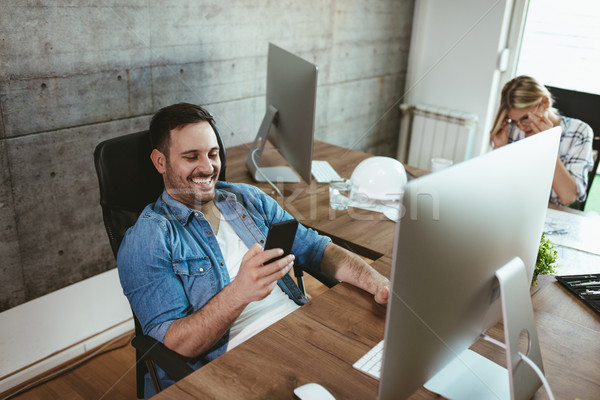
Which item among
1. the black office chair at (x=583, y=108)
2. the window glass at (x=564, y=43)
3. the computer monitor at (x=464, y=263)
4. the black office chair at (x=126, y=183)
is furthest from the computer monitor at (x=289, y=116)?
the window glass at (x=564, y=43)

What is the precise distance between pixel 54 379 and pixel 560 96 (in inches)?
109

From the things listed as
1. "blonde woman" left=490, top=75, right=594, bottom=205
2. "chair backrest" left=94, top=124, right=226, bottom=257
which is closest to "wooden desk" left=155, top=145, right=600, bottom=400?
"chair backrest" left=94, top=124, right=226, bottom=257

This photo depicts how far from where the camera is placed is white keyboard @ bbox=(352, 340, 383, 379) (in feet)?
3.80

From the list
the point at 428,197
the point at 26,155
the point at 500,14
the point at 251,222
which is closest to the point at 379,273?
the point at 251,222

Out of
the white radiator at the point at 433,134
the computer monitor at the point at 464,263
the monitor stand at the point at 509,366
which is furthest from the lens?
the white radiator at the point at 433,134

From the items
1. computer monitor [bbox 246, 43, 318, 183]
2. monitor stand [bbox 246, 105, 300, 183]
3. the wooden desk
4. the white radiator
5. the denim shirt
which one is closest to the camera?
the wooden desk

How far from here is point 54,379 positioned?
7.47 ft

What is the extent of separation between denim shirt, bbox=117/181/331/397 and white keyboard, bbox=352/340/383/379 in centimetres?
46

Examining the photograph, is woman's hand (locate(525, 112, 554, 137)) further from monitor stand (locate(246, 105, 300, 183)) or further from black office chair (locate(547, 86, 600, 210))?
monitor stand (locate(246, 105, 300, 183))

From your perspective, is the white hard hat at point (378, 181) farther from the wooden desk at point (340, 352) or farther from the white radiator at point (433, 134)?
the white radiator at point (433, 134)

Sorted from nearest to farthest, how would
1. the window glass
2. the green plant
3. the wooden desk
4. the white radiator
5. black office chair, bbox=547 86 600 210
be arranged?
the wooden desk < the green plant < black office chair, bbox=547 86 600 210 < the window glass < the white radiator

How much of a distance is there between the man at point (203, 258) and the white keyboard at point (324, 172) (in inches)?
24.1

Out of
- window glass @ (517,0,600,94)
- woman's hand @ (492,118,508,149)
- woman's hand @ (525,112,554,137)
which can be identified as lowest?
woman's hand @ (492,118,508,149)

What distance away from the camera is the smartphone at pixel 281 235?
123 centimetres
